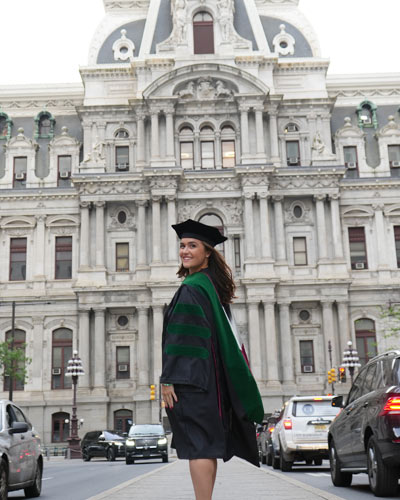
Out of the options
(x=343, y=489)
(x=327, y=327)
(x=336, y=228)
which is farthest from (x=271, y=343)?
(x=343, y=489)

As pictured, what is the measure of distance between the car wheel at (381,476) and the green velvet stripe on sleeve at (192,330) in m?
5.60

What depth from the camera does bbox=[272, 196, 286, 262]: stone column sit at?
47.2m

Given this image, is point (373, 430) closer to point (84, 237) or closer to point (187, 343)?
point (187, 343)

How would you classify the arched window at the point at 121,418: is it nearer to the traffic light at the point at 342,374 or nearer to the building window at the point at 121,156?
the traffic light at the point at 342,374

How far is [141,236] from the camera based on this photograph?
155 feet

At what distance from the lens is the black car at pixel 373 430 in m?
10.7

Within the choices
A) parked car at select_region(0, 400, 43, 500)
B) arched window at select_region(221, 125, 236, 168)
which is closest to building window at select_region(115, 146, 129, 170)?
arched window at select_region(221, 125, 236, 168)

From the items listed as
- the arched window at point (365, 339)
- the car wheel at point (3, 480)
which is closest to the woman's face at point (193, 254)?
the car wheel at point (3, 480)

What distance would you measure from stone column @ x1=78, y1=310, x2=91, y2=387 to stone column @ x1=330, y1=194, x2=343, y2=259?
606 inches

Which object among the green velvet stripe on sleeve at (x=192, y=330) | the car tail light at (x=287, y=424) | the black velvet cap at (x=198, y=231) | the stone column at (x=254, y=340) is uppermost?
the stone column at (x=254, y=340)

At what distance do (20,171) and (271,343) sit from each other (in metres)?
20.2

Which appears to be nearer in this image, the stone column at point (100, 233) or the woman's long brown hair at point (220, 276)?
the woman's long brown hair at point (220, 276)

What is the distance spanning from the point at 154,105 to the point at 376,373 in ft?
125

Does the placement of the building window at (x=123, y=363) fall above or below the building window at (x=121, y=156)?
below
